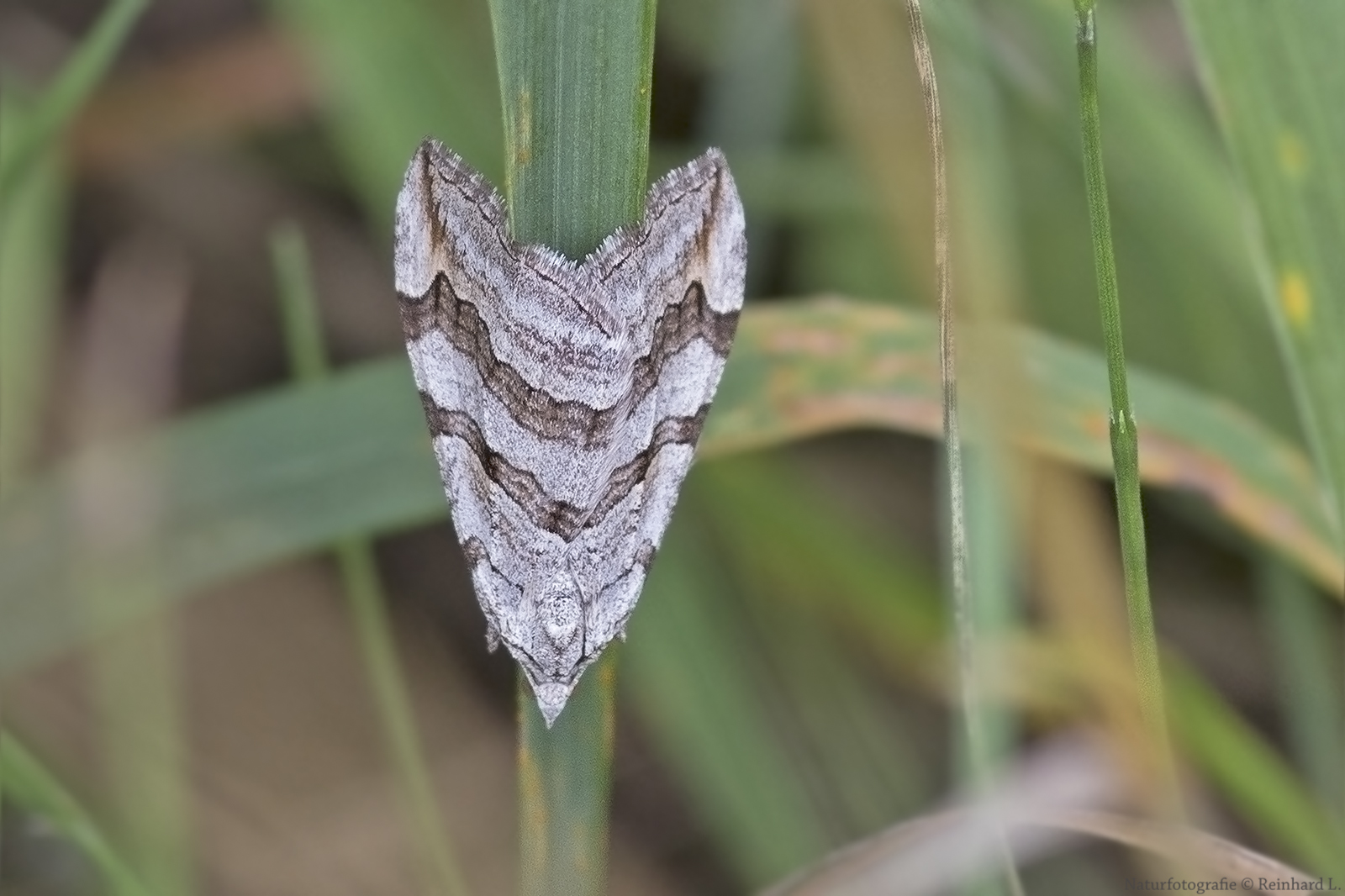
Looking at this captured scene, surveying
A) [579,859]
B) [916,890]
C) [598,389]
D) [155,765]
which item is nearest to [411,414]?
[598,389]

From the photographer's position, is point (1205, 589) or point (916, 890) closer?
point (916, 890)

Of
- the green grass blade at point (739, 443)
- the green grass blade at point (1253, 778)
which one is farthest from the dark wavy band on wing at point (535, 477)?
the green grass blade at point (1253, 778)

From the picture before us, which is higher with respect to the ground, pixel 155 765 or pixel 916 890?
pixel 155 765

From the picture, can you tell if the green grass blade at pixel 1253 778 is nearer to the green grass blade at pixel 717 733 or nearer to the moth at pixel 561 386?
the green grass blade at pixel 717 733

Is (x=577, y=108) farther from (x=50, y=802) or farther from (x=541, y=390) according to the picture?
(x=50, y=802)

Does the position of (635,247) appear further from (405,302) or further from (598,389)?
(405,302)
